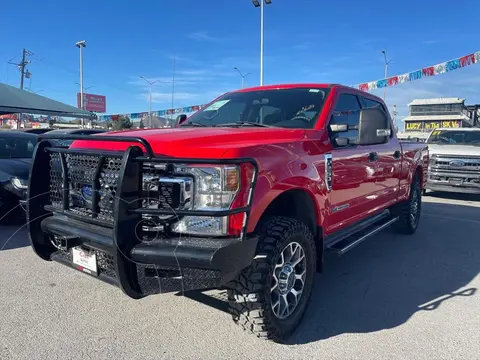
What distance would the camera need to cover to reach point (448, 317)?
3.38m

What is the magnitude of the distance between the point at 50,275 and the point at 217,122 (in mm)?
2342

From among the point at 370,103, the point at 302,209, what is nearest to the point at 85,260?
the point at 302,209

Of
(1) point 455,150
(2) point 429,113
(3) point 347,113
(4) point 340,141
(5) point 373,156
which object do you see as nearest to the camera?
(4) point 340,141

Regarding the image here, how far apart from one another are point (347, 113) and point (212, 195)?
232 cm

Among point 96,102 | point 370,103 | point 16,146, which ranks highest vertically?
point 96,102

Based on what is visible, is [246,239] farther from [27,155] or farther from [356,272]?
[27,155]

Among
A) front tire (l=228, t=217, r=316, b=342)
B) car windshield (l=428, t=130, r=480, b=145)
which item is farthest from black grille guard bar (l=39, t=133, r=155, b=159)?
car windshield (l=428, t=130, r=480, b=145)

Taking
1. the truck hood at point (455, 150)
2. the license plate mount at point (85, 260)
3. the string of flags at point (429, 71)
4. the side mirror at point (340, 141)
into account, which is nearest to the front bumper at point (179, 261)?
the license plate mount at point (85, 260)

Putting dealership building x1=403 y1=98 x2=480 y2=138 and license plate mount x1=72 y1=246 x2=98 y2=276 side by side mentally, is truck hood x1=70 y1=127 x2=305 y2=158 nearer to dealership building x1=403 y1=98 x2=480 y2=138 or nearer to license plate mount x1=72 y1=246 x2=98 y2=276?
license plate mount x1=72 y1=246 x2=98 y2=276

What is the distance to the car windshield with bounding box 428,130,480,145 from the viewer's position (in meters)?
10.7

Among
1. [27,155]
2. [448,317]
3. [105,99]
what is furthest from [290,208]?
[105,99]

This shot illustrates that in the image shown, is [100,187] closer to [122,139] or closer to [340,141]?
[122,139]

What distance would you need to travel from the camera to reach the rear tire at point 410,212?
6.00 m

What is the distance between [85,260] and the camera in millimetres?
2812
